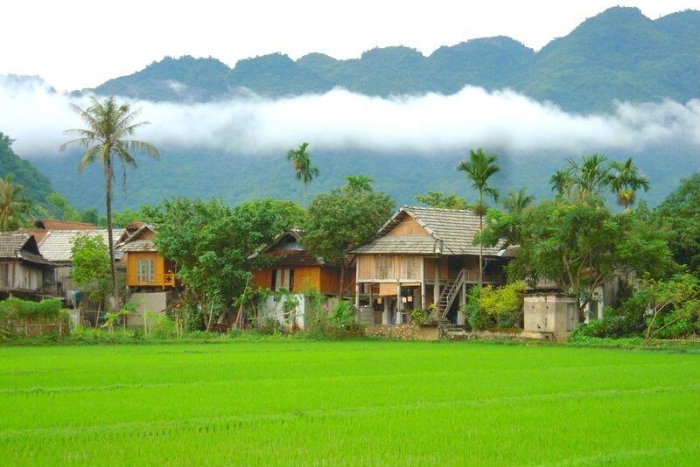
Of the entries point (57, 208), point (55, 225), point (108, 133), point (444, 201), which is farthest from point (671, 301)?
point (57, 208)

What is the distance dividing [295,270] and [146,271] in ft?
27.8

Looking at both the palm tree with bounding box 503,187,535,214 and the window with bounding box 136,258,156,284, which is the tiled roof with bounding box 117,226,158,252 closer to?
the window with bounding box 136,258,156,284

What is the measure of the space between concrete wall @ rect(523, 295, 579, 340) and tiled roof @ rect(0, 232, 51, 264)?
23693 millimetres

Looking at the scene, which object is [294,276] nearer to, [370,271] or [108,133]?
[370,271]

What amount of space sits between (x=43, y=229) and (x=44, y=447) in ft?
168

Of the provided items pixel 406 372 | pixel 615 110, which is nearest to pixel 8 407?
pixel 406 372

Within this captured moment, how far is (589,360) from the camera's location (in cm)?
2523

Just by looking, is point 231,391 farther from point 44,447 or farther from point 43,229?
point 43,229

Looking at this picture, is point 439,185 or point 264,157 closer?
point 439,185

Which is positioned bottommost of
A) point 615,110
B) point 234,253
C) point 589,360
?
point 589,360

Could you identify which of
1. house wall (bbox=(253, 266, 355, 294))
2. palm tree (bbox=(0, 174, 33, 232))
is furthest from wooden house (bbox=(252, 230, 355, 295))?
palm tree (bbox=(0, 174, 33, 232))

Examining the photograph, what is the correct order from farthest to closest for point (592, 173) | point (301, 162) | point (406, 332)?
point (301, 162), point (592, 173), point (406, 332)

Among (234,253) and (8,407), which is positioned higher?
(234,253)

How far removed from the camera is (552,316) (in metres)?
35.3
